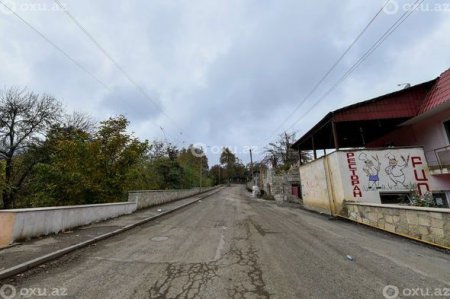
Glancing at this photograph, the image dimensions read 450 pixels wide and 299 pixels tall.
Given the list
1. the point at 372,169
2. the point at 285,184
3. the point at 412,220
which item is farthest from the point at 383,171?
the point at 285,184

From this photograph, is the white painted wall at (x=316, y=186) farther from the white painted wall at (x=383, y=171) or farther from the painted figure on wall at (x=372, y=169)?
the painted figure on wall at (x=372, y=169)

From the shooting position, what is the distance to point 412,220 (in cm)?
763

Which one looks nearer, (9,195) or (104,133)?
(104,133)

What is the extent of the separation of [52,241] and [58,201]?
26.8 feet

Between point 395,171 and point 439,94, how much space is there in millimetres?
5449

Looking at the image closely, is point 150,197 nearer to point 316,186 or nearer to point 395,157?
point 316,186

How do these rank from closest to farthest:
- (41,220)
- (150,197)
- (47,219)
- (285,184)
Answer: (41,220)
(47,219)
(150,197)
(285,184)

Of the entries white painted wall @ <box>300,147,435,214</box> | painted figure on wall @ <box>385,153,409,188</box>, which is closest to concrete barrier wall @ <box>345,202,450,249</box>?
white painted wall @ <box>300,147,435,214</box>

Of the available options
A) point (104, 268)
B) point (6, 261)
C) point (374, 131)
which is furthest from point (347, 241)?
point (374, 131)

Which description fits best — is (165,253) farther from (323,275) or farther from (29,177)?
(29,177)

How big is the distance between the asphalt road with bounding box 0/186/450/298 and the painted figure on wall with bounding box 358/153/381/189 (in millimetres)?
5318

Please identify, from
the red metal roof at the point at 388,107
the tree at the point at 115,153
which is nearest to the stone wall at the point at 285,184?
the red metal roof at the point at 388,107

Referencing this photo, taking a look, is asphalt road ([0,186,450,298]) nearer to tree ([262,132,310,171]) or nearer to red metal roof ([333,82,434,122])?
red metal roof ([333,82,434,122])

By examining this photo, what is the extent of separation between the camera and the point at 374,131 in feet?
61.5
